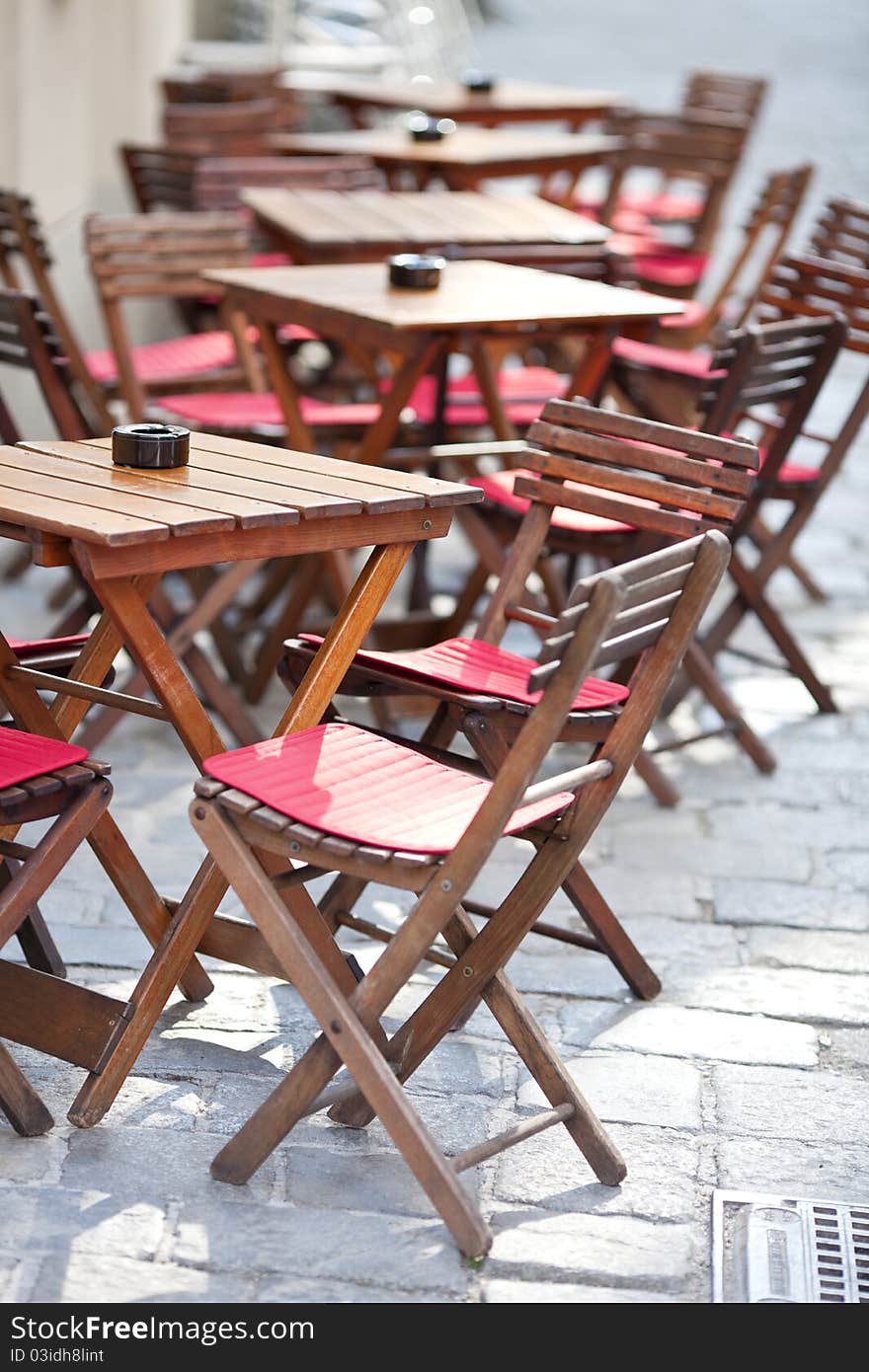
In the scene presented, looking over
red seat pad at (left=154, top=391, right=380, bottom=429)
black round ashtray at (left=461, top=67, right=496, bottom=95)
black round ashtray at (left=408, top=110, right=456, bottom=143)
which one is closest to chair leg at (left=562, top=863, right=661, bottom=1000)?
red seat pad at (left=154, top=391, right=380, bottom=429)

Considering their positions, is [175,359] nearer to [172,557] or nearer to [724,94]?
[172,557]

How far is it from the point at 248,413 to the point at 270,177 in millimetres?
2265

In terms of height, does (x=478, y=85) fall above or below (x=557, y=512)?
above

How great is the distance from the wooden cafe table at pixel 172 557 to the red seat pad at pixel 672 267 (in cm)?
484

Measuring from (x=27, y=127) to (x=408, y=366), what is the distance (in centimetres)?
316

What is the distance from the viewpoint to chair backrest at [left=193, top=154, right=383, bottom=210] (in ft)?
22.9

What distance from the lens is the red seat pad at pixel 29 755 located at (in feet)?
9.17

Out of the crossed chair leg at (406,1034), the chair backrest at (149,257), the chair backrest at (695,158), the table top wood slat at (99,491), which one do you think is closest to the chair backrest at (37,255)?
the chair backrest at (149,257)

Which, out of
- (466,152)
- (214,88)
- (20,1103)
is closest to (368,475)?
(20,1103)

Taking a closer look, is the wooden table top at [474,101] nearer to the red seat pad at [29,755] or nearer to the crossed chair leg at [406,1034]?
the red seat pad at [29,755]

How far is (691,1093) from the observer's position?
10.3 ft

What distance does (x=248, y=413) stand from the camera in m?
5.24

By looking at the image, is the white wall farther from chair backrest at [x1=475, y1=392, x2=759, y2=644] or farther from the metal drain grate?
the metal drain grate
